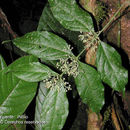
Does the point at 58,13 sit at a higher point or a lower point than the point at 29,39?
higher

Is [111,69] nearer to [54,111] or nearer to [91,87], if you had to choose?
[91,87]

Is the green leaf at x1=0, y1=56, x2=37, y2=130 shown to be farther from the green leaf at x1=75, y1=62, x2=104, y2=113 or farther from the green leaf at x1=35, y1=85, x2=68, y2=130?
the green leaf at x1=75, y1=62, x2=104, y2=113

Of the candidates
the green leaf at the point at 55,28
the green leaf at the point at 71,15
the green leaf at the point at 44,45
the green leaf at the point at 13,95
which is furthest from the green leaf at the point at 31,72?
the green leaf at the point at 55,28

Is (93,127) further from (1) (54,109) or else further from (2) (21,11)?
(2) (21,11)

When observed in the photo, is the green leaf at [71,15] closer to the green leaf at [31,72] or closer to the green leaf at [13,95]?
the green leaf at [31,72]

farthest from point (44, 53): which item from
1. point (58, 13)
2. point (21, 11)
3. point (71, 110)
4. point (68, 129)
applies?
point (21, 11)

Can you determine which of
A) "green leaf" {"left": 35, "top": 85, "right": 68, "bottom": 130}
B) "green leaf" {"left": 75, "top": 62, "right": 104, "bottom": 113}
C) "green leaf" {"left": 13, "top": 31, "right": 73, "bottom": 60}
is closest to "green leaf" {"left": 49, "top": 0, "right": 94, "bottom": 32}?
"green leaf" {"left": 13, "top": 31, "right": 73, "bottom": 60}
